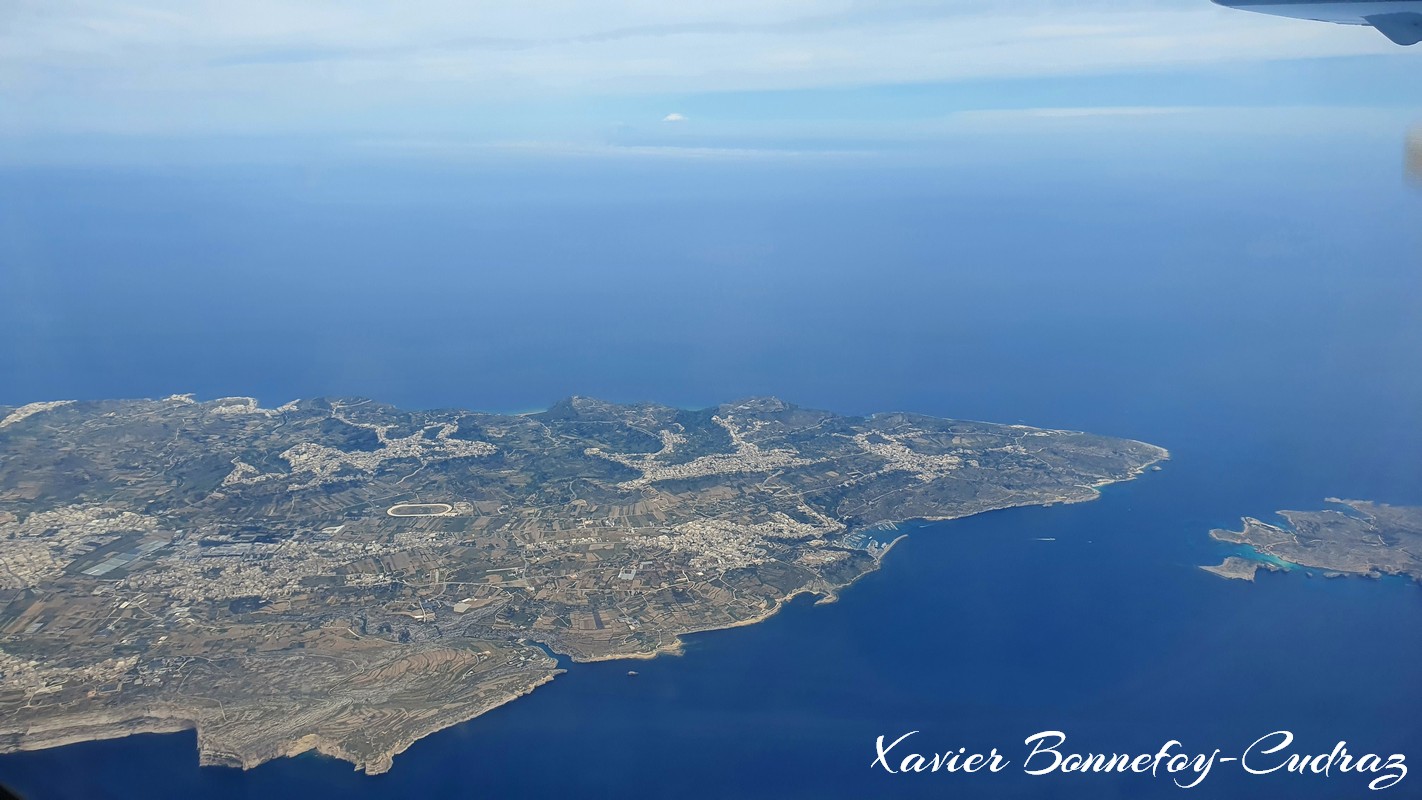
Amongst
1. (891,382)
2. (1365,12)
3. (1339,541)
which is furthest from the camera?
(891,382)

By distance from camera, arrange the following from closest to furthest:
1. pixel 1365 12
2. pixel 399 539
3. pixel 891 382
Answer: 1. pixel 1365 12
2. pixel 399 539
3. pixel 891 382

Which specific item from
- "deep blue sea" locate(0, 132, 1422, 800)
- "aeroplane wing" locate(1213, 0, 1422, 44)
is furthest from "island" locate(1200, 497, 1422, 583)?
"aeroplane wing" locate(1213, 0, 1422, 44)

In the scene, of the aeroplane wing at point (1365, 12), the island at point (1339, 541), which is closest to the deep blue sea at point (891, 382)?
the island at point (1339, 541)

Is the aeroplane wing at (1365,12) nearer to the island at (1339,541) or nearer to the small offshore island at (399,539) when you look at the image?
the small offshore island at (399,539)

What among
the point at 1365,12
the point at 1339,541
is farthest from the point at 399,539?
the point at 1339,541

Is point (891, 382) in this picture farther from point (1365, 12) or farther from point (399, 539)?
point (1365, 12)

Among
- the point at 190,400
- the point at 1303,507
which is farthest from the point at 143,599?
the point at 1303,507

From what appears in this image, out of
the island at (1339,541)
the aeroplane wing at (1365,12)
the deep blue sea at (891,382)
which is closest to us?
the aeroplane wing at (1365,12)
